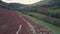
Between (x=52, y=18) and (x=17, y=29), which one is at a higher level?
(x=17, y=29)

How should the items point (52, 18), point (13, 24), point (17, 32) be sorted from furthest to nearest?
point (52, 18) → point (13, 24) → point (17, 32)

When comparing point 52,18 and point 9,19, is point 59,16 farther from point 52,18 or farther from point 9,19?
point 9,19

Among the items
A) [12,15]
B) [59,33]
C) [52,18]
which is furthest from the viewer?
[52,18]

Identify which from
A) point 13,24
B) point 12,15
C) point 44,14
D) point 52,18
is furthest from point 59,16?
point 13,24

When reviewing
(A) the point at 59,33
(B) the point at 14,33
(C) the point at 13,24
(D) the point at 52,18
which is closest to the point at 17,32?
(B) the point at 14,33

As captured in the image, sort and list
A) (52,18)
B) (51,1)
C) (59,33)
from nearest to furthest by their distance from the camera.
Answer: (59,33), (52,18), (51,1)

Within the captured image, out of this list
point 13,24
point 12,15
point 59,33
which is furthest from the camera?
point 59,33

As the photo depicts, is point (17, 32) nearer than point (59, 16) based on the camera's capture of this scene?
Yes

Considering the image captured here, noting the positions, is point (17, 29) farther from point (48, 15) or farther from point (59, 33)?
point (48, 15)

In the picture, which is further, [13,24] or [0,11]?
[0,11]
